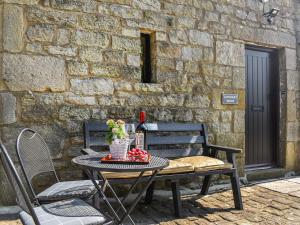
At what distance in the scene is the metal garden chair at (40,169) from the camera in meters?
2.03

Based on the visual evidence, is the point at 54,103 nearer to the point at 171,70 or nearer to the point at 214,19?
the point at 171,70

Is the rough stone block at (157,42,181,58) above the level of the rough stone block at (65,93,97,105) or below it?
above

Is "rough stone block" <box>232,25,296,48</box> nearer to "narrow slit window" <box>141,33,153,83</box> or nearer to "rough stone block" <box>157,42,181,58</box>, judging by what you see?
"rough stone block" <box>157,42,181,58</box>

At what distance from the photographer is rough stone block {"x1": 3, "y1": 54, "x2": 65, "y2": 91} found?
9.79 ft

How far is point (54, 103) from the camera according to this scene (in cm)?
318

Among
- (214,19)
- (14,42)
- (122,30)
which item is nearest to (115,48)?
(122,30)

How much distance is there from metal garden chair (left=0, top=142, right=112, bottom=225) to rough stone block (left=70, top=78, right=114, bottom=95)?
5.33ft

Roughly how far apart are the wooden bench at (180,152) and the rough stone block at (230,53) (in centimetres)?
Answer: 104

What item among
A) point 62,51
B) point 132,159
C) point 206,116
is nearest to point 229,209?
point 206,116

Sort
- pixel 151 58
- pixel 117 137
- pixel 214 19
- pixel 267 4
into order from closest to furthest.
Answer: pixel 117 137 → pixel 151 58 → pixel 214 19 → pixel 267 4

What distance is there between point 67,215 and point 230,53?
10.9ft

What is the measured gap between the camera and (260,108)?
4746 mm

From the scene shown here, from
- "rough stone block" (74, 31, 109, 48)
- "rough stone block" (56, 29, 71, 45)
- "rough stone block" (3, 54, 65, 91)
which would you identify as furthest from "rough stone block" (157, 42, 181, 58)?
"rough stone block" (3, 54, 65, 91)

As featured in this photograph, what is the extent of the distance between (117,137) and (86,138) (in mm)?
1135
